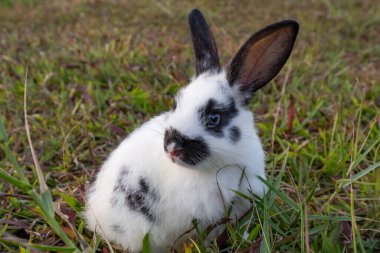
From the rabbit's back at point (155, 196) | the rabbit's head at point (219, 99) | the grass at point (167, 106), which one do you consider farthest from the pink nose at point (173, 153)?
the grass at point (167, 106)

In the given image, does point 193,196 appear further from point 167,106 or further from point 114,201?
point 167,106

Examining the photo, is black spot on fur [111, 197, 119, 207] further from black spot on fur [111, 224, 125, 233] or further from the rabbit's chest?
the rabbit's chest

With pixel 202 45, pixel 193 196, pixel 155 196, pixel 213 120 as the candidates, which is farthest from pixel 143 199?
pixel 202 45

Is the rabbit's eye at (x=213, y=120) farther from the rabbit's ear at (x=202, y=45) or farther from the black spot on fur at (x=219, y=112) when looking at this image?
the rabbit's ear at (x=202, y=45)

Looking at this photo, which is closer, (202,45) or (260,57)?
(260,57)

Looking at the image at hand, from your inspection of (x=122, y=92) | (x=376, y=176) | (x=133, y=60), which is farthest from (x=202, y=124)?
(x=133, y=60)

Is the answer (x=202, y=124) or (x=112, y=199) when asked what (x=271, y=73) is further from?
(x=112, y=199)
